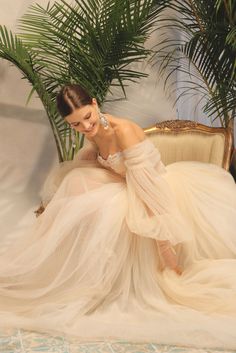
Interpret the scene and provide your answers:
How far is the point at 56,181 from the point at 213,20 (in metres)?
1.41

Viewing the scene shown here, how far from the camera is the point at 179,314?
1842mm

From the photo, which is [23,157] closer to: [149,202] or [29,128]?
[29,128]

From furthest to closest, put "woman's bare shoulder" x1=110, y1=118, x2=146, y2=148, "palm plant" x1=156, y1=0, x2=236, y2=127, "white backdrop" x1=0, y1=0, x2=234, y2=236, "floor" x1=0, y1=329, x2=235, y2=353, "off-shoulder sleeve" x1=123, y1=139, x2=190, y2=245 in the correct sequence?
"white backdrop" x1=0, y1=0, x2=234, y2=236
"palm plant" x1=156, y1=0, x2=236, y2=127
"woman's bare shoulder" x1=110, y1=118, x2=146, y2=148
"off-shoulder sleeve" x1=123, y1=139, x2=190, y2=245
"floor" x1=0, y1=329, x2=235, y2=353

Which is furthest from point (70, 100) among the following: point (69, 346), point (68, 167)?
point (69, 346)

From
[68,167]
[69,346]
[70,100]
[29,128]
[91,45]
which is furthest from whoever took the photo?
[29,128]

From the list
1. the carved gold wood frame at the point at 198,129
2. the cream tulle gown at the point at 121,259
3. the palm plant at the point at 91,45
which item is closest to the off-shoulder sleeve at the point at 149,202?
the cream tulle gown at the point at 121,259

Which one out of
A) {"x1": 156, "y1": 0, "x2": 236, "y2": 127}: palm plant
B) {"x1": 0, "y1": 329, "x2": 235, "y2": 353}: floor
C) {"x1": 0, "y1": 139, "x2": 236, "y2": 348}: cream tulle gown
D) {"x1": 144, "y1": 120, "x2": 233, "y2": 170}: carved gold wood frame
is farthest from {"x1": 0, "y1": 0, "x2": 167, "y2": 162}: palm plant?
{"x1": 0, "y1": 329, "x2": 235, "y2": 353}: floor

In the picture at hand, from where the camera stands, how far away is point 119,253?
200cm

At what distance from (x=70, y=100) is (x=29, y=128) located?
5.25 feet

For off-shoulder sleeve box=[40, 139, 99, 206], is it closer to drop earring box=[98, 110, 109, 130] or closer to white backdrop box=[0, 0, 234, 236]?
drop earring box=[98, 110, 109, 130]

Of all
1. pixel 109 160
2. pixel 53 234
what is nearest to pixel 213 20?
pixel 109 160

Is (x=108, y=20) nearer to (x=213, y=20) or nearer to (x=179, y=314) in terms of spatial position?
(x=213, y=20)

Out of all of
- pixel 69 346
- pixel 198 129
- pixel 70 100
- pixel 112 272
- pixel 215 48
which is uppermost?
pixel 215 48

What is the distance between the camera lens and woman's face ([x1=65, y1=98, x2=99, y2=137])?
Answer: 197 centimetres
